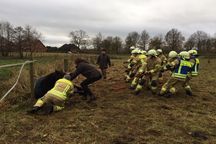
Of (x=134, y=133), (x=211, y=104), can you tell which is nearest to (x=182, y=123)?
(x=134, y=133)

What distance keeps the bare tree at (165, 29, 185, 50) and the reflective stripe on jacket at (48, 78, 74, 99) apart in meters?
56.5

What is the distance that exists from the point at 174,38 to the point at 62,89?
61.9 metres

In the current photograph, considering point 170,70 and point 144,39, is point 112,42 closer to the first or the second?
point 144,39

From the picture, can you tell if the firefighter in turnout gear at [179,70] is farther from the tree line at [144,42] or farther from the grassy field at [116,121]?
the tree line at [144,42]

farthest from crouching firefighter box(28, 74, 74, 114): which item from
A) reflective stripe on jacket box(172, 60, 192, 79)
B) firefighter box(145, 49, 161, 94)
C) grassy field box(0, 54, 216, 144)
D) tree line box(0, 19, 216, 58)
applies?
tree line box(0, 19, 216, 58)

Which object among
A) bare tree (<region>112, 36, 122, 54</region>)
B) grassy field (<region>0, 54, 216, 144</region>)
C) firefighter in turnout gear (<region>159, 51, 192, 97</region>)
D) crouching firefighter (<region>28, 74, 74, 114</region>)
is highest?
bare tree (<region>112, 36, 122, 54</region>)

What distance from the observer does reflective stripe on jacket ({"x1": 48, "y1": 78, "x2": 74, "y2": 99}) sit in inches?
287

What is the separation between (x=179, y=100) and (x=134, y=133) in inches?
154

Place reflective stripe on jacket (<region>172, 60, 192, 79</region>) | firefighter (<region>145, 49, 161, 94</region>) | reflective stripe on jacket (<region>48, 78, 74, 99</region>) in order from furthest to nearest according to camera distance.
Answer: firefighter (<region>145, 49, 161, 94</region>), reflective stripe on jacket (<region>172, 60, 192, 79</region>), reflective stripe on jacket (<region>48, 78, 74, 99</region>)

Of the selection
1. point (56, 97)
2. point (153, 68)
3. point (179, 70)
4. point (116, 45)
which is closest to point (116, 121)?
point (56, 97)

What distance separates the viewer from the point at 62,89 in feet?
24.3

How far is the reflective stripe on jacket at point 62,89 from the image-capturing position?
7.28 meters

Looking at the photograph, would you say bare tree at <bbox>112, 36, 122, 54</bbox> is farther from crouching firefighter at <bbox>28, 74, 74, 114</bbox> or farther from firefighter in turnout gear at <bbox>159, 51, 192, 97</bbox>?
crouching firefighter at <bbox>28, 74, 74, 114</bbox>

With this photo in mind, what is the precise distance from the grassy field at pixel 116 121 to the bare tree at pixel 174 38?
180 ft
